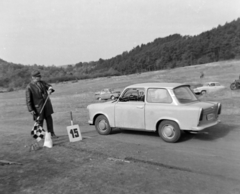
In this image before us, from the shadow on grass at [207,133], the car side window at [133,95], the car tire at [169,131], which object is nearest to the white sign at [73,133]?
the shadow on grass at [207,133]

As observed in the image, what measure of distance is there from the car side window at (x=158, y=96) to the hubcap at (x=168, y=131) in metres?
0.71

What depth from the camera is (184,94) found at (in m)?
7.62

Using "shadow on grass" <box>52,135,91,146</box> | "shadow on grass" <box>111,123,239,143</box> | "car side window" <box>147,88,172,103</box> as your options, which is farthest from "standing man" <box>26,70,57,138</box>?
"car side window" <box>147,88,172,103</box>

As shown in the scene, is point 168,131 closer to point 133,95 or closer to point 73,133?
point 133,95

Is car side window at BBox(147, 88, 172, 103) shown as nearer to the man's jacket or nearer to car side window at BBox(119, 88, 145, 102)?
car side window at BBox(119, 88, 145, 102)

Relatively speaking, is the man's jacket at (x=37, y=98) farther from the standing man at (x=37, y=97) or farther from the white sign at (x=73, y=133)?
the white sign at (x=73, y=133)

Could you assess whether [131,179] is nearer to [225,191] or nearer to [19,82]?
[225,191]

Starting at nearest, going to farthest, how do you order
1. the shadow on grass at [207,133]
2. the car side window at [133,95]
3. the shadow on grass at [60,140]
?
the shadow on grass at [60,140]
the shadow on grass at [207,133]
the car side window at [133,95]

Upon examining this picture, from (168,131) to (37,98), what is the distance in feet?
12.7

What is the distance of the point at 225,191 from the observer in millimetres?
4180

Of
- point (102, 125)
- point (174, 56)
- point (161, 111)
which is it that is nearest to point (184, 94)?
point (161, 111)

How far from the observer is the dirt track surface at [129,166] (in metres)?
4.39

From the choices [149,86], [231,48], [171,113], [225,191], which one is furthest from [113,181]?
[231,48]

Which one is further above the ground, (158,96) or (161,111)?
(158,96)
